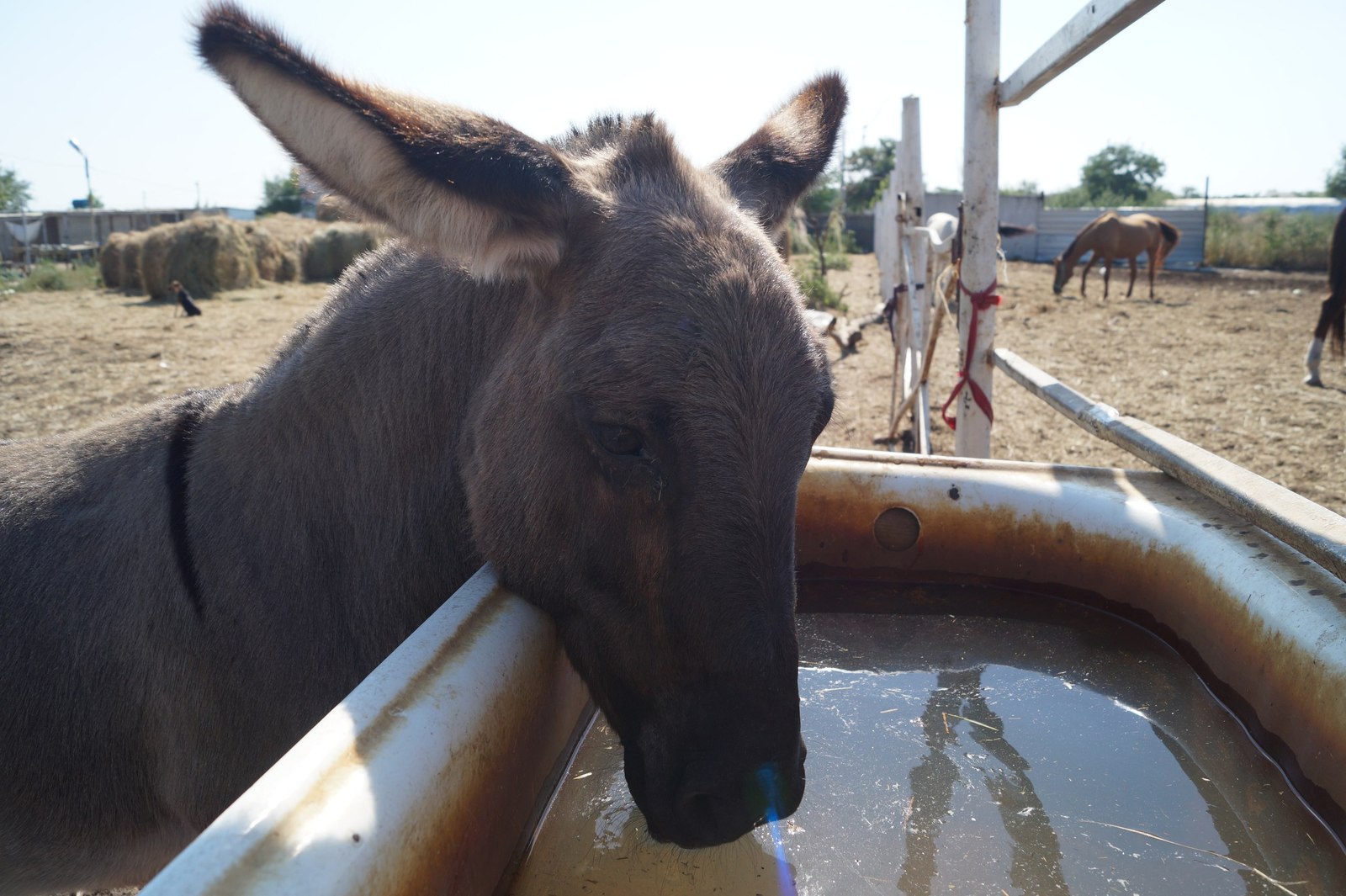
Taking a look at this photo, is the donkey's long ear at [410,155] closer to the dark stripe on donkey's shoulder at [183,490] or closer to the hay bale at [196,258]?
the dark stripe on donkey's shoulder at [183,490]

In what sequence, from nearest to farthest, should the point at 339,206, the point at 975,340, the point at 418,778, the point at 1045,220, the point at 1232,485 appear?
the point at 418,778 < the point at 339,206 < the point at 1232,485 < the point at 975,340 < the point at 1045,220

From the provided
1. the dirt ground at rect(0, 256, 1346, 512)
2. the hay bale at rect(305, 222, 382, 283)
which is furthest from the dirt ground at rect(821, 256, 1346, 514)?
the hay bale at rect(305, 222, 382, 283)

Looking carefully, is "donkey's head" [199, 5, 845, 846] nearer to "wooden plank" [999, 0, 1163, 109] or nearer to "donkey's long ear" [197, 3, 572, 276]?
"donkey's long ear" [197, 3, 572, 276]

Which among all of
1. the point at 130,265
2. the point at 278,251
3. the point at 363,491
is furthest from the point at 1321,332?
the point at 130,265

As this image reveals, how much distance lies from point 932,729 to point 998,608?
781mm

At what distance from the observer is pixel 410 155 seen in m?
1.64

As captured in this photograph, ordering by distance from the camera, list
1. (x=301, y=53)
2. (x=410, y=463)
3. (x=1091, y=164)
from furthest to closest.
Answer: (x=1091, y=164) < (x=410, y=463) < (x=301, y=53)

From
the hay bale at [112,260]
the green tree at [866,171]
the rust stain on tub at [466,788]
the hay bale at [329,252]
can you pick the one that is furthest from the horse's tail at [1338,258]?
the green tree at [866,171]

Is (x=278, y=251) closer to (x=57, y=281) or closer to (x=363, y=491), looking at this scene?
(x=57, y=281)

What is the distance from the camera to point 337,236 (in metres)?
26.0

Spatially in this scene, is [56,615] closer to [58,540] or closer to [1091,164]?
[58,540]

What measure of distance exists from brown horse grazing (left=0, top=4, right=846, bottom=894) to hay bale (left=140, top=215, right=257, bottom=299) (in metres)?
21.3

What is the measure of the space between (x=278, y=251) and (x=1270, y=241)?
3216 centimetres

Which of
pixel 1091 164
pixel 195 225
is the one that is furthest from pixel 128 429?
pixel 1091 164
